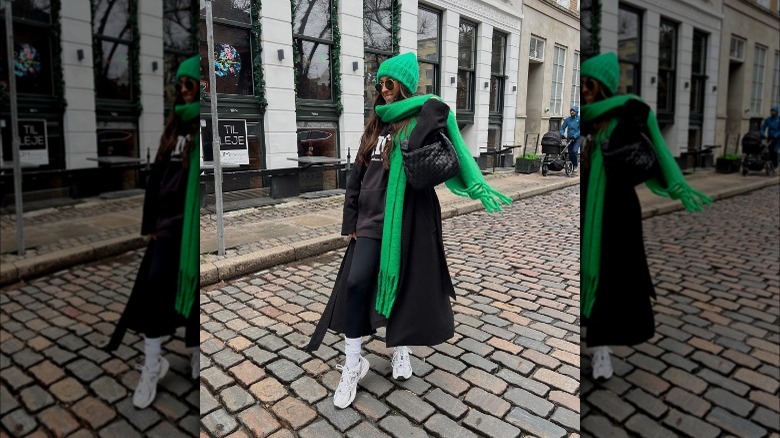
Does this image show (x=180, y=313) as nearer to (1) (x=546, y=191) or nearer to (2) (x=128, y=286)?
(2) (x=128, y=286)

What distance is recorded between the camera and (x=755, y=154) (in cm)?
45

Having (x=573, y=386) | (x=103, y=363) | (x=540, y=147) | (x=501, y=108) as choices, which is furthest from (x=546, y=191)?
(x=103, y=363)

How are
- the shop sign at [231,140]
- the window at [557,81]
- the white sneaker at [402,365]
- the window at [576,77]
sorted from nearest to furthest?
the window at [576,77]
the window at [557,81]
the shop sign at [231,140]
the white sneaker at [402,365]

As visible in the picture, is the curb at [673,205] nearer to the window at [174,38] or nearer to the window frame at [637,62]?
the window frame at [637,62]

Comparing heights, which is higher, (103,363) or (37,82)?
(37,82)

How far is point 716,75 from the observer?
0.44 m

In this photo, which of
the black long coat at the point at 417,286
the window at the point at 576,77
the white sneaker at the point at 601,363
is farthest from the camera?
the black long coat at the point at 417,286

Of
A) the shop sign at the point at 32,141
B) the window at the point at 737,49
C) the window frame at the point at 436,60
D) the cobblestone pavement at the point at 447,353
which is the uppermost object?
the window frame at the point at 436,60

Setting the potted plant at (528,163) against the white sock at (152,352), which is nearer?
the white sock at (152,352)

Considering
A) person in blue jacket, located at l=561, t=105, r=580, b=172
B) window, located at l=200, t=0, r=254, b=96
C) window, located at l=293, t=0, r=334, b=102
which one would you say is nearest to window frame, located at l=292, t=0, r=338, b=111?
window, located at l=293, t=0, r=334, b=102

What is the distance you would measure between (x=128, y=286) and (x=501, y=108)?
1227 mm

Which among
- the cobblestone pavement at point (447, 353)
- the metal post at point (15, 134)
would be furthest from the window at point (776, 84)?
the cobblestone pavement at point (447, 353)

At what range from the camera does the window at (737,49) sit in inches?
16.2

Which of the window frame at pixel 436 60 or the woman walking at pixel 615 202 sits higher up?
the window frame at pixel 436 60
